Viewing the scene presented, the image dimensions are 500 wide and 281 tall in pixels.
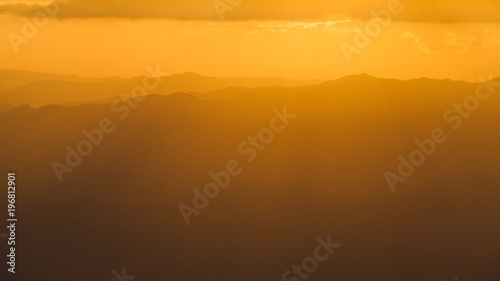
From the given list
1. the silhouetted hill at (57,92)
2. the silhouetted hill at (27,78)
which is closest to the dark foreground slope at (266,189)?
the silhouetted hill at (57,92)

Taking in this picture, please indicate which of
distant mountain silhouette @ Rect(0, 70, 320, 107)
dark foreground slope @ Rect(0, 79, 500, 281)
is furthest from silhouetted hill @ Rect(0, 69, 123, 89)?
dark foreground slope @ Rect(0, 79, 500, 281)

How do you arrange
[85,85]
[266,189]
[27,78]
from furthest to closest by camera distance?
[85,85], [27,78], [266,189]

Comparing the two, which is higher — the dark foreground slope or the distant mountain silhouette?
the distant mountain silhouette

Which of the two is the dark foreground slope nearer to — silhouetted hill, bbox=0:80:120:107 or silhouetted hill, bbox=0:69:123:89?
silhouetted hill, bbox=0:80:120:107

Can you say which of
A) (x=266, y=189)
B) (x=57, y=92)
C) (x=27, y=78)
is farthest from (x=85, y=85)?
(x=266, y=189)

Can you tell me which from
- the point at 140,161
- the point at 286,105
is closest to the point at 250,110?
the point at 286,105

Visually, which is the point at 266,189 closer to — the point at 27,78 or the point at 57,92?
the point at 57,92

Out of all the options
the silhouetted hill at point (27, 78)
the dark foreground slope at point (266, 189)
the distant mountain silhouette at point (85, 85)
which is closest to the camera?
the dark foreground slope at point (266, 189)

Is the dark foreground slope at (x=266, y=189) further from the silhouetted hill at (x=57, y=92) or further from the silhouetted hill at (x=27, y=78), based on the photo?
the silhouetted hill at (x=27, y=78)

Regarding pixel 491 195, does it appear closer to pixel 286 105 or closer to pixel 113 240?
pixel 286 105
